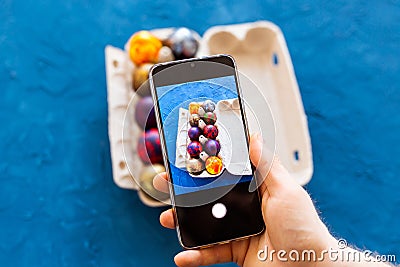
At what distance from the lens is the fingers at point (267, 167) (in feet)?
2.03

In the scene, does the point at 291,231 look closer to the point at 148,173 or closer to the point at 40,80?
A: the point at 148,173

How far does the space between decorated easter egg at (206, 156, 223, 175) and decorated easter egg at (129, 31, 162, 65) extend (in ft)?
1.15

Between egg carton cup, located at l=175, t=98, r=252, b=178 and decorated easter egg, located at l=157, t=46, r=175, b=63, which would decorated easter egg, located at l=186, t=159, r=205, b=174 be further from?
decorated easter egg, located at l=157, t=46, r=175, b=63

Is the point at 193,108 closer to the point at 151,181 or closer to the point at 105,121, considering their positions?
the point at 151,181

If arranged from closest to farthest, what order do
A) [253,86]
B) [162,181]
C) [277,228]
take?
[277,228] < [162,181] < [253,86]

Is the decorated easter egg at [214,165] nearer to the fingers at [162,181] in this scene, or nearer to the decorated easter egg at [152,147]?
the fingers at [162,181]

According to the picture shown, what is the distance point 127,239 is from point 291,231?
0.44 meters

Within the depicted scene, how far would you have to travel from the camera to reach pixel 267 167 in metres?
0.63

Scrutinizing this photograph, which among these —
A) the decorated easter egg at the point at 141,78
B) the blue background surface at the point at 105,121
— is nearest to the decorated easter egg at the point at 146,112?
the decorated easter egg at the point at 141,78

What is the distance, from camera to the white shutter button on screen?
2.08 feet

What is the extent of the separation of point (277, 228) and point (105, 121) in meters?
0.50

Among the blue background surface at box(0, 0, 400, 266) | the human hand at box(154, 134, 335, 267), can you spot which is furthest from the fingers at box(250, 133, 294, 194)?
the blue background surface at box(0, 0, 400, 266)

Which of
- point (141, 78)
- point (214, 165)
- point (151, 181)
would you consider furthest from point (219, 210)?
point (141, 78)

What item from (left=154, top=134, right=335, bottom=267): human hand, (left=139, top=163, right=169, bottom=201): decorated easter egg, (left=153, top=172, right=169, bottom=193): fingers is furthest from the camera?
(left=139, top=163, right=169, bottom=201): decorated easter egg
